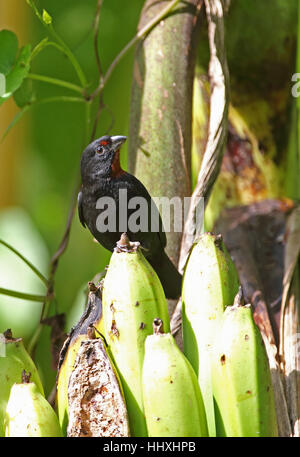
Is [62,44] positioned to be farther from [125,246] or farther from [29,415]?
[29,415]

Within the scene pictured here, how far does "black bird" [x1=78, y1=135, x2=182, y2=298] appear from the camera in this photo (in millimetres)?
1409

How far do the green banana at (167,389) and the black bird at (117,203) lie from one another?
18.1 inches

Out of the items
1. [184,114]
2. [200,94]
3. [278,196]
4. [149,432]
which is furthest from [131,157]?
[149,432]

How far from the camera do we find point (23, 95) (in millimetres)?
1640

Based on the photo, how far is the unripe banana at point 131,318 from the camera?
3.32 ft

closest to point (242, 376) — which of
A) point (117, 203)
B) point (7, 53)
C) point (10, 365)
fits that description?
point (10, 365)

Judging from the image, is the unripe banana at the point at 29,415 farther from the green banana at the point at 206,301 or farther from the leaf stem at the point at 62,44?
the leaf stem at the point at 62,44

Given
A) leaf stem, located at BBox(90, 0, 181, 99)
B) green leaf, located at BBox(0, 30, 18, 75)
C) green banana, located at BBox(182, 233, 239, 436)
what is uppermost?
leaf stem, located at BBox(90, 0, 181, 99)

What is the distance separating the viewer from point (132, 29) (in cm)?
215

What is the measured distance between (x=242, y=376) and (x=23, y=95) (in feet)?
3.18

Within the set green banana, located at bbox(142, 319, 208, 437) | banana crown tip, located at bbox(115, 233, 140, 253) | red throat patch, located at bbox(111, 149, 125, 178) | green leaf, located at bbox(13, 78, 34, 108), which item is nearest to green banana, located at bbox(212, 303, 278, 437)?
green banana, located at bbox(142, 319, 208, 437)

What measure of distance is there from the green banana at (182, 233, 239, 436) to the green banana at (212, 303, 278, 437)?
0.22 feet

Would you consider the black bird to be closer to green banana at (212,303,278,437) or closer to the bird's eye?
the bird's eye

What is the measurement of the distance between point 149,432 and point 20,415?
187 mm
